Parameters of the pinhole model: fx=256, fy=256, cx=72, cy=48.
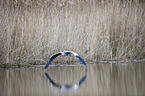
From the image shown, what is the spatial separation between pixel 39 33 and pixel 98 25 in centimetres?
119

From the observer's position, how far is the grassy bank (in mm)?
4773

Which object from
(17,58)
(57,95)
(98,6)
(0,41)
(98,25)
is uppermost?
(98,6)

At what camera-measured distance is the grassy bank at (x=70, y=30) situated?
4.77 metres

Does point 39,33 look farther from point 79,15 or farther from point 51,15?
point 79,15

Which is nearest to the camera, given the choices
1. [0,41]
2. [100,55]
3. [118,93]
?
[118,93]

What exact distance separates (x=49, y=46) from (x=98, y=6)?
4.47 ft

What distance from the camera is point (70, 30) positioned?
498cm

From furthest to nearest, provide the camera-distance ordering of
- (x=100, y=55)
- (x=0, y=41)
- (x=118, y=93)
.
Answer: (x=100, y=55) → (x=0, y=41) → (x=118, y=93)

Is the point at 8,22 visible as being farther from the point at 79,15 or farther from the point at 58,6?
the point at 79,15

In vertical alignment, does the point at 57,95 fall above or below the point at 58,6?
below

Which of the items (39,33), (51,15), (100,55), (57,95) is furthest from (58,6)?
(57,95)

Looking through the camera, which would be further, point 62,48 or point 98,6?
point 98,6

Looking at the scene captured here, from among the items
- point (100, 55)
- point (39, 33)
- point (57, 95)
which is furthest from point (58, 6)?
point (57, 95)

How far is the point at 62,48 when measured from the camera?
487 cm
